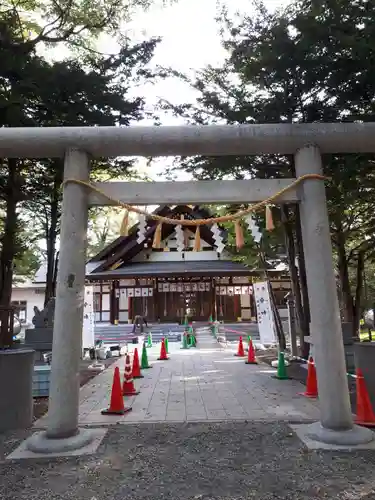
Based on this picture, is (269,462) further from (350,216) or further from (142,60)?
(350,216)

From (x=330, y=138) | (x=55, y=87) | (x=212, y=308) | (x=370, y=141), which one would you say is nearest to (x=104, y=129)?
(x=330, y=138)

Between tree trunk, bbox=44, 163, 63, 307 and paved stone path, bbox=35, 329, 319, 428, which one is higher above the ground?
tree trunk, bbox=44, 163, 63, 307

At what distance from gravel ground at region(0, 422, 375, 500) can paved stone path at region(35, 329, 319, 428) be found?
→ 3.81 feet

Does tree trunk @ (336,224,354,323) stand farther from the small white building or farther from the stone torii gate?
the small white building

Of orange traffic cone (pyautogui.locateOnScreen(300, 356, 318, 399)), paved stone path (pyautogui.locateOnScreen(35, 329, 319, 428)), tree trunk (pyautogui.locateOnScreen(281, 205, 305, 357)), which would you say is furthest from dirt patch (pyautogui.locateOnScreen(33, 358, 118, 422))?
tree trunk (pyautogui.locateOnScreen(281, 205, 305, 357))

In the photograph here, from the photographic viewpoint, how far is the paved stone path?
6.21m

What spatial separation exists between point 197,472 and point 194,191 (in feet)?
11.4

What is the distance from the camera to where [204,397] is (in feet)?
25.1

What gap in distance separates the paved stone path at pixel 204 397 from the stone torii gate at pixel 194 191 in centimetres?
129

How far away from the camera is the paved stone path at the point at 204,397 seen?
20.4ft

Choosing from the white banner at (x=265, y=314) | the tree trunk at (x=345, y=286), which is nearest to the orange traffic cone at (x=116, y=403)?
the white banner at (x=265, y=314)

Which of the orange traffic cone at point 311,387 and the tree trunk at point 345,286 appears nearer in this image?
the orange traffic cone at point 311,387

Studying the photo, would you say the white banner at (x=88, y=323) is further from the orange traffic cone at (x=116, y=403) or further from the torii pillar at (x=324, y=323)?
the torii pillar at (x=324, y=323)

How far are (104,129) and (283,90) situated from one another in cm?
640
